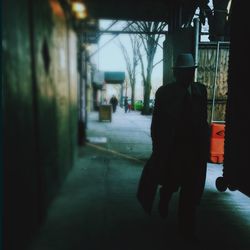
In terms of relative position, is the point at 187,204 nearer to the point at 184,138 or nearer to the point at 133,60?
the point at 184,138

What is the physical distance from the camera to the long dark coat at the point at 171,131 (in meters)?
3.49

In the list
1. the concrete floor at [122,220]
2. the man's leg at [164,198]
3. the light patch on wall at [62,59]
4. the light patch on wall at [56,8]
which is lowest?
the concrete floor at [122,220]

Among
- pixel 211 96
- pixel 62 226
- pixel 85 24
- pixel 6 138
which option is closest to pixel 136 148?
pixel 211 96

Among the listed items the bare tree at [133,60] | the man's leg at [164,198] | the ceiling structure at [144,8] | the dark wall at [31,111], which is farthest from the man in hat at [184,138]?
the bare tree at [133,60]

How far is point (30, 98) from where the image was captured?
3.14m

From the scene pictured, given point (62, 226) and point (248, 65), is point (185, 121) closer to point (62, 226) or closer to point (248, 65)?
point (248, 65)

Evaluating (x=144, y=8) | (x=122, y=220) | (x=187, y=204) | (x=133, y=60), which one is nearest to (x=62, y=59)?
(x=122, y=220)

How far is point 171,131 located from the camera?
3465 mm

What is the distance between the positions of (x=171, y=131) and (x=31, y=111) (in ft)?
4.88

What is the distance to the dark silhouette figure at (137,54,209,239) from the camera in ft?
11.5

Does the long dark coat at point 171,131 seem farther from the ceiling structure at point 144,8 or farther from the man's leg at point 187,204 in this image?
the ceiling structure at point 144,8

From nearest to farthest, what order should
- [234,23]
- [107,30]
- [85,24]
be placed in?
[234,23], [85,24], [107,30]

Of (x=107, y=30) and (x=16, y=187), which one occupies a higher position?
(x=107, y=30)

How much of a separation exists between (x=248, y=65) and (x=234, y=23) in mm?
741
